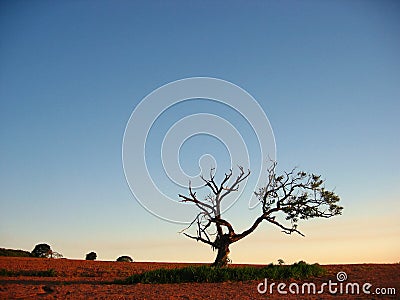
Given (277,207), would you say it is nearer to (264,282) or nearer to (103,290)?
(264,282)

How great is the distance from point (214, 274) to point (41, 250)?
32254 millimetres

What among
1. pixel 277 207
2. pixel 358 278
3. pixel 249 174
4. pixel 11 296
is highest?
pixel 249 174

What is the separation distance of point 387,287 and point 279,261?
26.1ft

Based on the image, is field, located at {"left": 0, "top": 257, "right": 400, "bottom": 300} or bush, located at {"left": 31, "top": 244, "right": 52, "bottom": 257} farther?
bush, located at {"left": 31, "top": 244, "right": 52, "bottom": 257}

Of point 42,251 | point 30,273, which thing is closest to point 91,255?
point 42,251

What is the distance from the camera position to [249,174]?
25.7 m

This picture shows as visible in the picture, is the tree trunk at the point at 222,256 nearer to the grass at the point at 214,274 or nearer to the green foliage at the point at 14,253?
the grass at the point at 214,274

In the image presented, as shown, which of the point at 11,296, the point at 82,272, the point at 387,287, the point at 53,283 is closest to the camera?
the point at 11,296

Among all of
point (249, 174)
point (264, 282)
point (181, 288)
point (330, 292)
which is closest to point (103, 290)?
point (181, 288)

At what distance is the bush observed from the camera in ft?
156

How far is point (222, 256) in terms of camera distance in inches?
976

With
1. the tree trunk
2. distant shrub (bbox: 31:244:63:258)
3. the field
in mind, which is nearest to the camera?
the field
